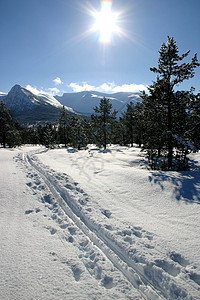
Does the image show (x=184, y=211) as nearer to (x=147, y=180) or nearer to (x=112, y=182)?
(x=147, y=180)

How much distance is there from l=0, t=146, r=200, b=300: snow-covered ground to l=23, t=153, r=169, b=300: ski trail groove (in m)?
0.02

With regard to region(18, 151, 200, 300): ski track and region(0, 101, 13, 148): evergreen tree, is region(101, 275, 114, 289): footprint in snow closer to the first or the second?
region(18, 151, 200, 300): ski track

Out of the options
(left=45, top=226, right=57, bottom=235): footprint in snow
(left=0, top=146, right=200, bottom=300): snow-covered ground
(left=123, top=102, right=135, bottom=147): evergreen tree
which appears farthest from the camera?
(left=123, top=102, right=135, bottom=147): evergreen tree

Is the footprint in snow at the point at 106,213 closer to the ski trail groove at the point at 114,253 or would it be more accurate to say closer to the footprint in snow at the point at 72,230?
the ski trail groove at the point at 114,253

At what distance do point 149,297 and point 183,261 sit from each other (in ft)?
3.42

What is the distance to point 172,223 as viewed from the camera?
13.5 feet

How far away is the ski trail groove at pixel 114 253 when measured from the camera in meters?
2.50

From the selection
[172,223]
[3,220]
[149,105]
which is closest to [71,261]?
[3,220]

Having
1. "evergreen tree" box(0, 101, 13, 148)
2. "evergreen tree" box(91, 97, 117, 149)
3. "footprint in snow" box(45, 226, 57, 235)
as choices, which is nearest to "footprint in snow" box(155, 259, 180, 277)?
"footprint in snow" box(45, 226, 57, 235)

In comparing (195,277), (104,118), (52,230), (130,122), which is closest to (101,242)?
(52,230)

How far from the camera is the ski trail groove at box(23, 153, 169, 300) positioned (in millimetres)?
2496

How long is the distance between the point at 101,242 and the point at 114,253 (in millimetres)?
406

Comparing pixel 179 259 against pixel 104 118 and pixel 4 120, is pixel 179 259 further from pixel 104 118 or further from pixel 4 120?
pixel 4 120

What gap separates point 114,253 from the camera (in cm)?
320
